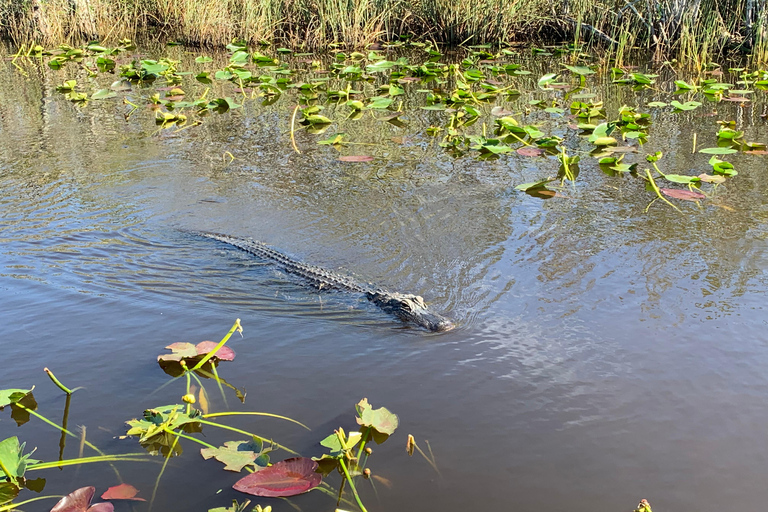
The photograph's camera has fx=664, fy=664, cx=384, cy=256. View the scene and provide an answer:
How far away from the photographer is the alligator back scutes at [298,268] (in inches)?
137

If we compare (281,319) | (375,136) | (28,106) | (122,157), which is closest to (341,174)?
(375,136)

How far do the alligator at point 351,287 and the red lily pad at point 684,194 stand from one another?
86.8 inches

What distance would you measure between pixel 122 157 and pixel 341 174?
1948mm

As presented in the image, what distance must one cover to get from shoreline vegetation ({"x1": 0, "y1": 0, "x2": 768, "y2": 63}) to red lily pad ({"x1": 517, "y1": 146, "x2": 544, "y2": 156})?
14.6 ft

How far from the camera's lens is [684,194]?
4.44 metres

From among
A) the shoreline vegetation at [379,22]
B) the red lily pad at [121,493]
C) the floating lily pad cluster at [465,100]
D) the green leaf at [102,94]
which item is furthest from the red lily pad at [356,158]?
the shoreline vegetation at [379,22]

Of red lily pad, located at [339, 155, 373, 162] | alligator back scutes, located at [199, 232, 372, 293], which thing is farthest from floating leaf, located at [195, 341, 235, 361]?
red lily pad, located at [339, 155, 373, 162]

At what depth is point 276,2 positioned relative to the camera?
37.7ft

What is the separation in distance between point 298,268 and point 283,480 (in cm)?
183

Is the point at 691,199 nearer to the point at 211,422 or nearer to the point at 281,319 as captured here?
the point at 281,319

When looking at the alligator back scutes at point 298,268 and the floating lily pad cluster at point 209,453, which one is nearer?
the floating lily pad cluster at point 209,453

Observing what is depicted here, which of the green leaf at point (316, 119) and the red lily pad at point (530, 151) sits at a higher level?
the green leaf at point (316, 119)

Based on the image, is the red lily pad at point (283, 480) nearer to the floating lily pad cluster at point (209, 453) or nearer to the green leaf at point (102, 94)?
the floating lily pad cluster at point (209, 453)

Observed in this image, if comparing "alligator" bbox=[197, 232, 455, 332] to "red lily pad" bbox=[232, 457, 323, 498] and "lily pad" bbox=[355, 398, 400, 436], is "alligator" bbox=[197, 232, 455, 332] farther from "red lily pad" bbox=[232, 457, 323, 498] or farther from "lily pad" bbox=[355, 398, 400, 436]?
"red lily pad" bbox=[232, 457, 323, 498]
